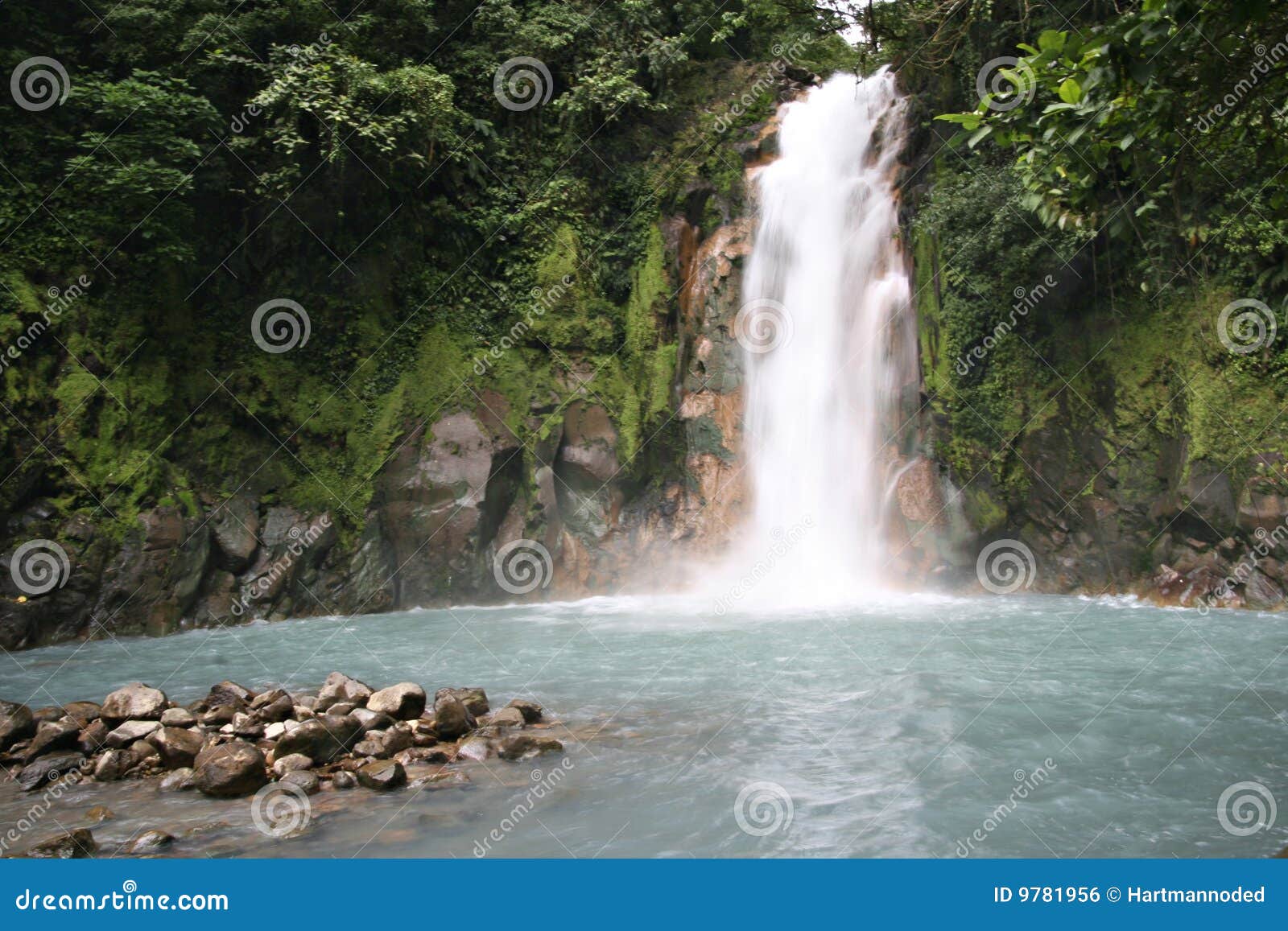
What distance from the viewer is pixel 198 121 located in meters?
12.8

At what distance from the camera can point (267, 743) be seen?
677cm

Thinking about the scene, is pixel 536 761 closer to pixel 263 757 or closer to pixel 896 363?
pixel 263 757

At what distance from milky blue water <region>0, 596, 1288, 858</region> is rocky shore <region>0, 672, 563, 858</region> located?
158 mm

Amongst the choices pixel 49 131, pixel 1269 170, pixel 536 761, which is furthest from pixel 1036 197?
pixel 49 131

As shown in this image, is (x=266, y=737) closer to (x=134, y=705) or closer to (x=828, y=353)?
(x=134, y=705)

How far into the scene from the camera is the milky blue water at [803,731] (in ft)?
17.1

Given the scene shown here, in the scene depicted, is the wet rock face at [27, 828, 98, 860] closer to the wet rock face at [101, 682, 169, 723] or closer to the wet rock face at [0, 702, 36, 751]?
the wet rock face at [101, 682, 169, 723]

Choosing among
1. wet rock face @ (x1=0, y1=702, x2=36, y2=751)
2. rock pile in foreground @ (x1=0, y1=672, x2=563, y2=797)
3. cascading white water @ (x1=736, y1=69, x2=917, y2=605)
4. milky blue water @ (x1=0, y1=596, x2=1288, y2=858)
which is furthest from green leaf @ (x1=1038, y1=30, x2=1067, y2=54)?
cascading white water @ (x1=736, y1=69, x2=917, y2=605)

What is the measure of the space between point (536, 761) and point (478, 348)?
9968 millimetres

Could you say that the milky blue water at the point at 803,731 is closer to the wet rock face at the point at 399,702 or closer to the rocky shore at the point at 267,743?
the rocky shore at the point at 267,743

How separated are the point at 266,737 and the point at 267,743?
16cm

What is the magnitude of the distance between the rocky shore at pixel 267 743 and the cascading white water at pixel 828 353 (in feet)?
24.6

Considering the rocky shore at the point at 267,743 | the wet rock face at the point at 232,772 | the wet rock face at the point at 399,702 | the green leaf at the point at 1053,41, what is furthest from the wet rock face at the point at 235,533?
the green leaf at the point at 1053,41

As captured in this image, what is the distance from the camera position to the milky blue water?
5227mm
